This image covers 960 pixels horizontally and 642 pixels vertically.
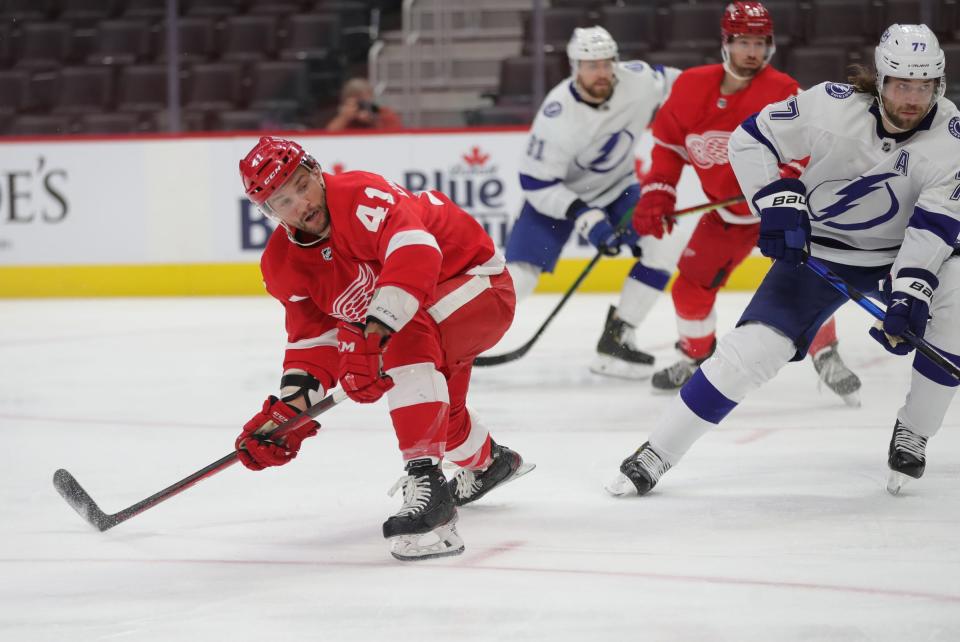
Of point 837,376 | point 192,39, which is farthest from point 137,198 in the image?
point 837,376

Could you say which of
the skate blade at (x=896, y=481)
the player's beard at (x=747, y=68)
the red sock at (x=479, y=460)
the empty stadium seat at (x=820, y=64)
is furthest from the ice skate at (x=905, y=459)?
the empty stadium seat at (x=820, y=64)

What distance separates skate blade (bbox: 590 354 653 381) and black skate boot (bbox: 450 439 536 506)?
1.78 metres

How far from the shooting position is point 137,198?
24.1 feet

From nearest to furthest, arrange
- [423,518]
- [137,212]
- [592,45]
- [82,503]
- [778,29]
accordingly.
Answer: [423,518] < [82,503] < [592,45] < [778,29] < [137,212]

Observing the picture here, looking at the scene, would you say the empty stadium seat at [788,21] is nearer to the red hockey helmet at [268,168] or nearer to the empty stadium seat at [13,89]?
the empty stadium seat at [13,89]

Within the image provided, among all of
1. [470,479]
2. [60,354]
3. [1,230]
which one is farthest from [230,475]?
[1,230]

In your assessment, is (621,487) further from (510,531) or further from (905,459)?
(905,459)

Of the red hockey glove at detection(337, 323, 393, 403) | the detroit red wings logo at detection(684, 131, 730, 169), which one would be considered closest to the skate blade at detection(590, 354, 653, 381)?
the detroit red wings logo at detection(684, 131, 730, 169)

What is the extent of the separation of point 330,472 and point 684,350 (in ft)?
5.21

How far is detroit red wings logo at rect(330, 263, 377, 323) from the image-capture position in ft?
7.82

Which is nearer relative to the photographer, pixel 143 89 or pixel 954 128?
pixel 954 128

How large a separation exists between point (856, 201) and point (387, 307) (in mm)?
1086

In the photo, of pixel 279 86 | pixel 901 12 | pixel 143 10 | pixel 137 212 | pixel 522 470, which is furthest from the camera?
pixel 143 10

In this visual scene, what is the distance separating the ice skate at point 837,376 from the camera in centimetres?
379
